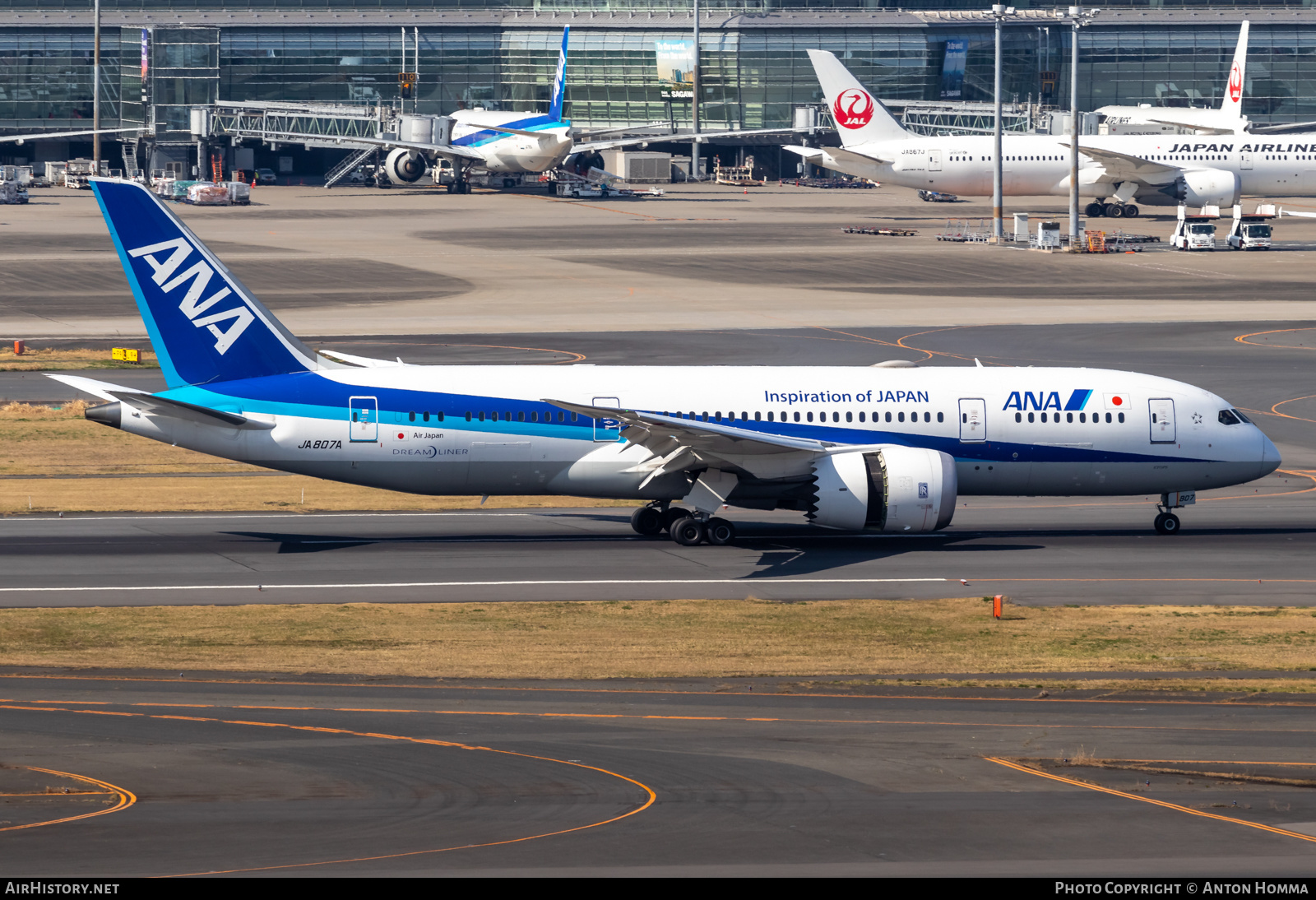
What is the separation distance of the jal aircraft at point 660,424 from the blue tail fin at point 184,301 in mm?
44

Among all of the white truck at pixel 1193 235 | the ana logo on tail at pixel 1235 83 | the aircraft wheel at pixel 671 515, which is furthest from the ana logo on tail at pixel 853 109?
the aircraft wheel at pixel 671 515

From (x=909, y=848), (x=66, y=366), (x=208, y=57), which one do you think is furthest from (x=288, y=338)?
(x=208, y=57)

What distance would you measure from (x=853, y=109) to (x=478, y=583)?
10537 cm

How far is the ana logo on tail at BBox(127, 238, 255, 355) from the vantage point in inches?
1575

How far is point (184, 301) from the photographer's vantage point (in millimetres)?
40188

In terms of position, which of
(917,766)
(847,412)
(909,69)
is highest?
(909,69)

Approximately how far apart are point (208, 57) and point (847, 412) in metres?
157

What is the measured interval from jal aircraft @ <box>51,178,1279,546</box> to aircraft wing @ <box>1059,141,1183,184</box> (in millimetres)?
91916

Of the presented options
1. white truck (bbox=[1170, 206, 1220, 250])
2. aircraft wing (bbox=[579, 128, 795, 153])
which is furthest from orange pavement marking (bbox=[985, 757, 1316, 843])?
aircraft wing (bbox=[579, 128, 795, 153])

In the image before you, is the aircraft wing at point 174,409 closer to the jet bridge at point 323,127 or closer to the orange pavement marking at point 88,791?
the orange pavement marking at point 88,791

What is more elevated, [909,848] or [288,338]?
[288,338]

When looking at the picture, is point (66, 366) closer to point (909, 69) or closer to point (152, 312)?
point (152, 312)

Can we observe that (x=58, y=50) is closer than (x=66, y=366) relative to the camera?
No

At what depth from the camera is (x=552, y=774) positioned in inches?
892
